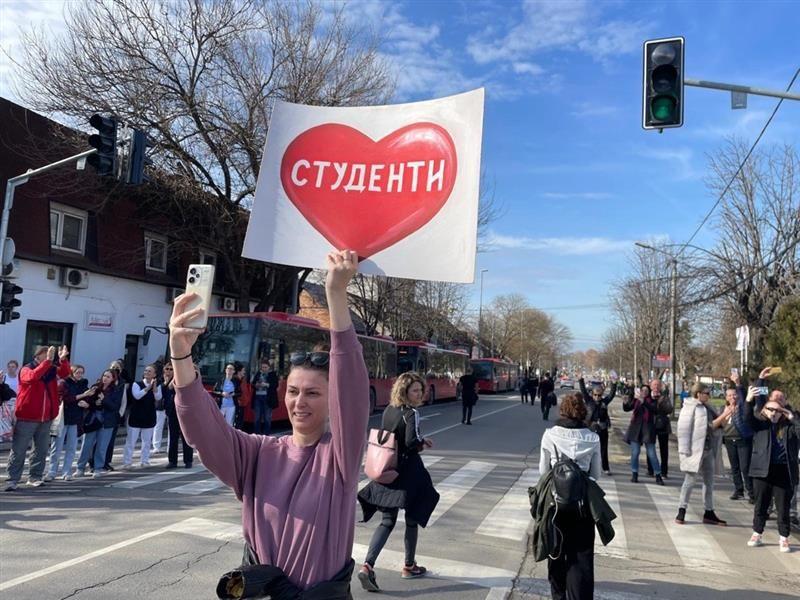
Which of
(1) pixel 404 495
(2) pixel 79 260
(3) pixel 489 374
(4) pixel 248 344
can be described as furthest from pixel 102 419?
(3) pixel 489 374

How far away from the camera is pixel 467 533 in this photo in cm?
753

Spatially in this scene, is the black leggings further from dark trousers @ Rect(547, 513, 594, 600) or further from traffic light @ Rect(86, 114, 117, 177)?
traffic light @ Rect(86, 114, 117, 177)

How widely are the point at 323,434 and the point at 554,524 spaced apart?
3026 millimetres

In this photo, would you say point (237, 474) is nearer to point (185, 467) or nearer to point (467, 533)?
point (467, 533)

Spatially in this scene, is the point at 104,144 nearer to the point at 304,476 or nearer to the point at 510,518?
the point at 510,518

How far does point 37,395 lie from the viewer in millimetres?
9297

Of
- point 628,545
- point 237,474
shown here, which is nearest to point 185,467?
point 628,545

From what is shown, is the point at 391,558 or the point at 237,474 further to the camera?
the point at 391,558

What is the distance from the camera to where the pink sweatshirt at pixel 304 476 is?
220 centimetres

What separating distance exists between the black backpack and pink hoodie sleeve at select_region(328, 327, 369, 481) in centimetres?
299

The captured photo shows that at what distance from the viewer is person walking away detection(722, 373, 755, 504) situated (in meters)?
8.46

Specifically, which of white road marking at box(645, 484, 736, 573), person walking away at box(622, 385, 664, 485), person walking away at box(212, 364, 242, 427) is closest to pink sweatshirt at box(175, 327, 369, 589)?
white road marking at box(645, 484, 736, 573)

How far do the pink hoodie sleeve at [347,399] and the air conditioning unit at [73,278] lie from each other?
21.2 meters

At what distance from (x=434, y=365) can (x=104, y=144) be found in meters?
26.6
